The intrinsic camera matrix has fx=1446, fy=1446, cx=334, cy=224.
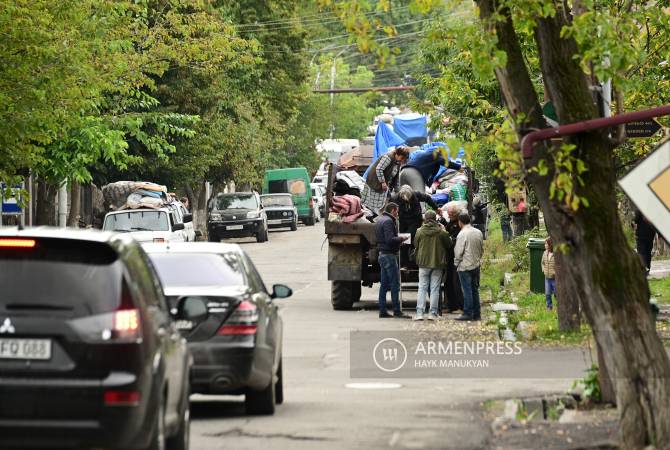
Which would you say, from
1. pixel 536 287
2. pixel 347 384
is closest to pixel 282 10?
pixel 536 287

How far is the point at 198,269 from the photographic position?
41.5 ft

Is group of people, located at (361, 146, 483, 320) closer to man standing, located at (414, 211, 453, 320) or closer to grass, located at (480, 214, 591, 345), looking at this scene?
man standing, located at (414, 211, 453, 320)

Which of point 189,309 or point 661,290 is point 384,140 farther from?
point 189,309

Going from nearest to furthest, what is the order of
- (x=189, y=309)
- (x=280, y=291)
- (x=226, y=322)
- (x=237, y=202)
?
(x=189, y=309) < (x=226, y=322) < (x=280, y=291) < (x=237, y=202)

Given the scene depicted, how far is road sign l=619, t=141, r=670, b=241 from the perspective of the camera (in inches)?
355

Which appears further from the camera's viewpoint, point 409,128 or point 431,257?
point 409,128

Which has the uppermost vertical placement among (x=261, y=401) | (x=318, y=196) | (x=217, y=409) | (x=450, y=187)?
(x=318, y=196)

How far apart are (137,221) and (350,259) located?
10.2m

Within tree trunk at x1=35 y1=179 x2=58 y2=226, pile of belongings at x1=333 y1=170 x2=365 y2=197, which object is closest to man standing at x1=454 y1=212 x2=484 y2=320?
pile of belongings at x1=333 y1=170 x2=365 y2=197

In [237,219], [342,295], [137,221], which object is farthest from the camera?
[237,219]

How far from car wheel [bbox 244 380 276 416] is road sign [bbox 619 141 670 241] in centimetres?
442

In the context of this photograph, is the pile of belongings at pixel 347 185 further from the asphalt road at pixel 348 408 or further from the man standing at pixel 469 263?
the asphalt road at pixel 348 408

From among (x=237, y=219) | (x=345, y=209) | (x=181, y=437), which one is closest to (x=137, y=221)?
(x=345, y=209)

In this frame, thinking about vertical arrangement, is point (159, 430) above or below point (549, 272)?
below
